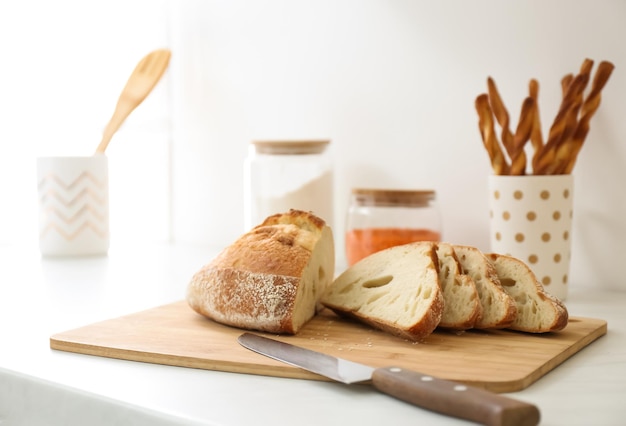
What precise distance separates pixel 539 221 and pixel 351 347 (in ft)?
1.35

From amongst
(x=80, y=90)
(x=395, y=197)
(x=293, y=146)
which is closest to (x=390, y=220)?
(x=395, y=197)

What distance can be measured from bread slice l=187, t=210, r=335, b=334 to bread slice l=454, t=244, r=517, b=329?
177 millimetres

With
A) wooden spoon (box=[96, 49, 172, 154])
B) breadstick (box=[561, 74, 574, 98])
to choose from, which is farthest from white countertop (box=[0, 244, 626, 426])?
wooden spoon (box=[96, 49, 172, 154])

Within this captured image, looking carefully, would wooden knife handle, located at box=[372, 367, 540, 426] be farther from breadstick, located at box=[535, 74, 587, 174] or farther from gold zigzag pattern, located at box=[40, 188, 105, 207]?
gold zigzag pattern, located at box=[40, 188, 105, 207]

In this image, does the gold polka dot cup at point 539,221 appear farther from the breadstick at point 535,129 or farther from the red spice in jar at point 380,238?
the red spice in jar at point 380,238

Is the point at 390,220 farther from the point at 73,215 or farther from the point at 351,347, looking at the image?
the point at 73,215

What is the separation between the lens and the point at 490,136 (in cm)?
108

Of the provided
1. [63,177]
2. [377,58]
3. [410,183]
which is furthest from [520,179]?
[63,177]

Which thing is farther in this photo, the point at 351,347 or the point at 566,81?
the point at 566,81

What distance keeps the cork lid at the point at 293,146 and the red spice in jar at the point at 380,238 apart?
17 centimetres

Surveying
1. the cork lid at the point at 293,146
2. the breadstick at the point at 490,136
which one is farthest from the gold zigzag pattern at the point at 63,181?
the breadstick at the point at 490,136

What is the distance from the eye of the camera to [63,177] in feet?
4.93

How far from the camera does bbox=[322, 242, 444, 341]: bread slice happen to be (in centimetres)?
77

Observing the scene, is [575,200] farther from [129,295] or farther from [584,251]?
[129,295]
